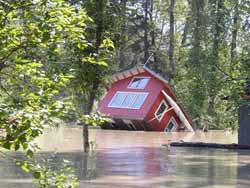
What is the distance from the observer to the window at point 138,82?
3650 cm

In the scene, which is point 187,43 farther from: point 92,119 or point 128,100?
point 92,119

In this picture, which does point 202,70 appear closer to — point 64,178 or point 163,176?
point 163,176

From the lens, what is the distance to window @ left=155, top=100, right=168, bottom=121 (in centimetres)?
3522

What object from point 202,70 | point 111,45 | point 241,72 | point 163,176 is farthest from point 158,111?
point 111,45

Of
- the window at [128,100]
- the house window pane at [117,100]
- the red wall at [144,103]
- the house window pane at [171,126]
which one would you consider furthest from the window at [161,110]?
the house window pane at [117,100]

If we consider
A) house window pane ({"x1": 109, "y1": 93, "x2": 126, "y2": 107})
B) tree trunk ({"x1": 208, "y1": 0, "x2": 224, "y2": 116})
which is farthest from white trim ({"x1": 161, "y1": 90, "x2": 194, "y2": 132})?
tree trunk ({"x1": 208, "y1": 0, "x2": 224, "y2": 116})

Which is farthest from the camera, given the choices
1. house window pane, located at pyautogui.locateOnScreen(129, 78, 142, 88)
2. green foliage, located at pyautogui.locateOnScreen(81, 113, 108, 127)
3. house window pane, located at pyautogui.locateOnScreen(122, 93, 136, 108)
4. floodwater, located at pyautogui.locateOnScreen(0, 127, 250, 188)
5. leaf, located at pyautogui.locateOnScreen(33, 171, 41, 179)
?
house window pane, located at pyautogui.locateOnScreen(129, 78, 142, 88)

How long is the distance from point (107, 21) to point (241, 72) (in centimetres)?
442

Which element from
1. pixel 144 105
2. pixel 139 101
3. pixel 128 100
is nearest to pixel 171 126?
pixel 144 105

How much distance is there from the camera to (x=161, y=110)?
35562mm

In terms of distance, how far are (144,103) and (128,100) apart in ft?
4.83

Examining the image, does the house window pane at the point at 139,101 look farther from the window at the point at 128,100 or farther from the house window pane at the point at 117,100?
the house window pane at the point at 117,100

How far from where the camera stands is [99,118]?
3.35 meters

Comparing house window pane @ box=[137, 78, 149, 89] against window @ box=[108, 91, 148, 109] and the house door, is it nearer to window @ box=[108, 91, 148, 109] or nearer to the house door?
window @ box=[108, 91, 148, 109]
